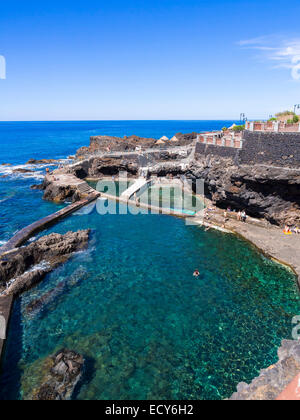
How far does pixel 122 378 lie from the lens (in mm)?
11367

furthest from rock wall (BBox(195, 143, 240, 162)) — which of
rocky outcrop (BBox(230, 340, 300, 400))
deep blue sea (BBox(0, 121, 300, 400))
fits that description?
rocky outcrop (BBox(230, 340, 300, 400))

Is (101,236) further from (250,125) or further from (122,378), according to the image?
(250,125)

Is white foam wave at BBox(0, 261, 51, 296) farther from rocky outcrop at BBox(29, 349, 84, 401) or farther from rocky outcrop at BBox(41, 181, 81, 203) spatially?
rocky outcrop at BBox(41, 181, 81, 203)

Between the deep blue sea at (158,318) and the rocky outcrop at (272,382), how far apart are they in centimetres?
89

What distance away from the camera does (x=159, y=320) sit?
48.0ft

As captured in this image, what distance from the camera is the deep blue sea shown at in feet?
37.2

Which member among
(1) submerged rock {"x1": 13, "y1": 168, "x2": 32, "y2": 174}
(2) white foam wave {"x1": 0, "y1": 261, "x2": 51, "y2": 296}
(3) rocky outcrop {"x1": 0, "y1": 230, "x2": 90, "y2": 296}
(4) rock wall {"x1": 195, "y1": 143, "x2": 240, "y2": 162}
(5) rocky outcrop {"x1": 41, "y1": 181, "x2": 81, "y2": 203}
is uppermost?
(4) rock wall {"x1": 195, "y1": 143, "x2": 240, "y2": 162}

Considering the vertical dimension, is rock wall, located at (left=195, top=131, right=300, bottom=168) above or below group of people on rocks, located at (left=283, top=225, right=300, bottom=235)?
above

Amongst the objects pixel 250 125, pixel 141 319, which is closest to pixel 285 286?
pixel 141 319

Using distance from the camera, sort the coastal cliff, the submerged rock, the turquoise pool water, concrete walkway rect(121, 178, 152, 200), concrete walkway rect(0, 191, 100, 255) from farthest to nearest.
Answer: the submerged rock → concrete walkway rect(121, 178, 152, 200) → the coastal cliff → concrete walkway rect(0, 191, 100, 255) → the turquoise pool water

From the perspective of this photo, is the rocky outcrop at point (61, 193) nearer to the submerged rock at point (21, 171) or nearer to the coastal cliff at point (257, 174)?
the coastal cliff at point (257, 174)

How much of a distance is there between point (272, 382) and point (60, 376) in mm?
8576

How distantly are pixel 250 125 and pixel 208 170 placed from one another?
6530 millimetres

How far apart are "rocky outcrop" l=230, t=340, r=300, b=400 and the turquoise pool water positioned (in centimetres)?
100
